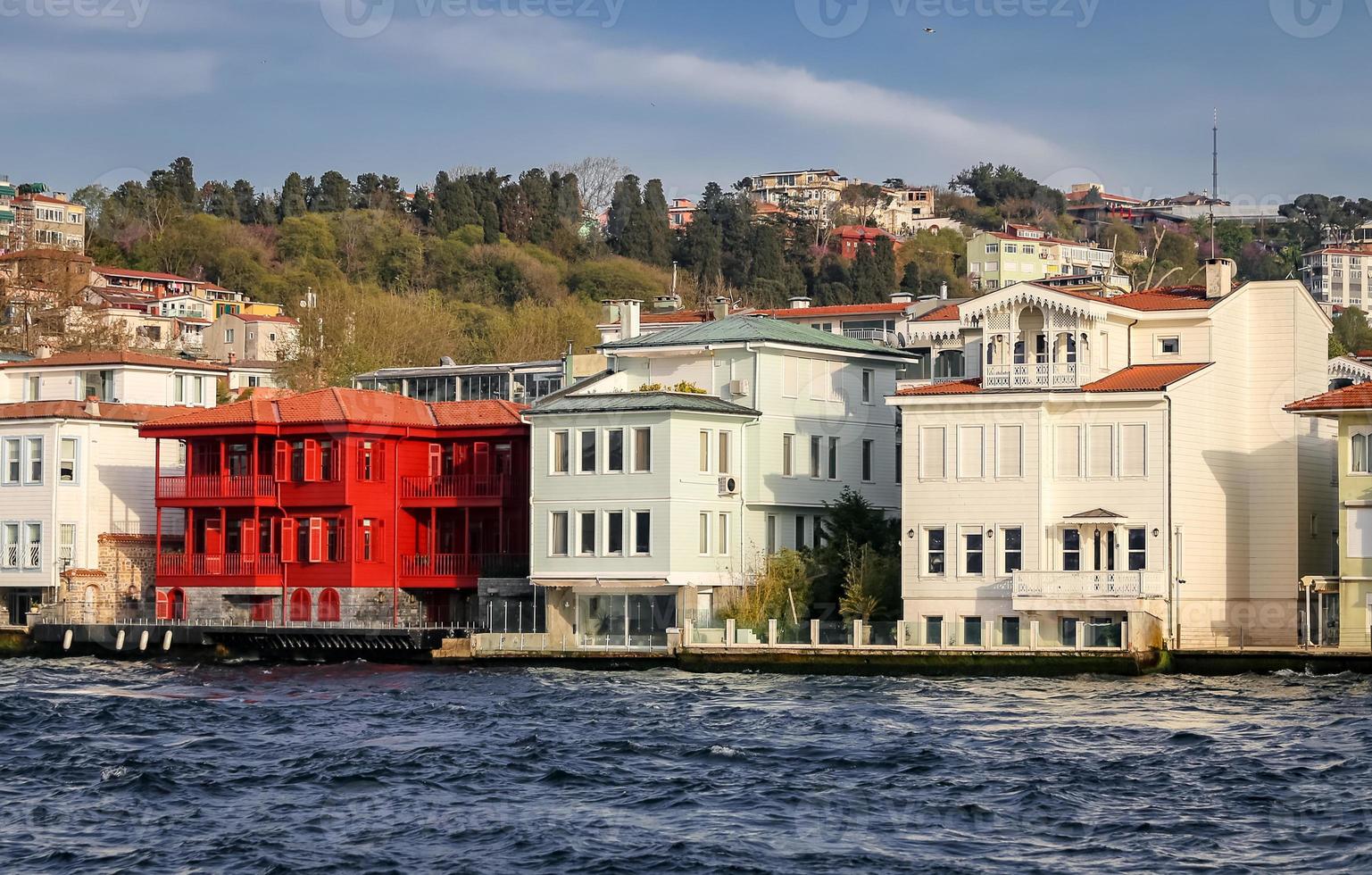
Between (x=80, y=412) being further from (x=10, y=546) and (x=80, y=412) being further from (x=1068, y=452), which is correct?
(x=1068, y=452)

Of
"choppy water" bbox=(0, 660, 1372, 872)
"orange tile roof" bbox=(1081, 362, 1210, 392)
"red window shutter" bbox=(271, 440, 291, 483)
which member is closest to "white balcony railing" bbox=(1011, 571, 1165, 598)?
"choppy water" bbox=(0, 660, 1372, 872)

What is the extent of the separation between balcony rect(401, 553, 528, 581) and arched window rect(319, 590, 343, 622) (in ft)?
6.69

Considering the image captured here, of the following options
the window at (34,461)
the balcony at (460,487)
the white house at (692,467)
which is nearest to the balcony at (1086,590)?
the white house at (692,467)

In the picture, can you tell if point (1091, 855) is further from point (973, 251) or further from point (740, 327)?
point (973, 251)

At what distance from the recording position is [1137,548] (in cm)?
5216

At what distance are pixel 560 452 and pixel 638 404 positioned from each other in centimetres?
284

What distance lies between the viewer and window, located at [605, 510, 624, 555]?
2235 inches

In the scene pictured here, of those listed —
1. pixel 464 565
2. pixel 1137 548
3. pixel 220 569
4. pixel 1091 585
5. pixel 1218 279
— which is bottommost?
pixel 1091 585

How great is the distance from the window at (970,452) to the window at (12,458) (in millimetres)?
31819

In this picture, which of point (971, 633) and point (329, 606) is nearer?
point (971, 633)

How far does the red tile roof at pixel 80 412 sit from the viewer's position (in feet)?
224

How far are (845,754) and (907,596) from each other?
17538mm

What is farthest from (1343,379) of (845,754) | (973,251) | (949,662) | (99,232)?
(99,232)

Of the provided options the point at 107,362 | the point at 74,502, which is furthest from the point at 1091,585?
the point at 107,362
